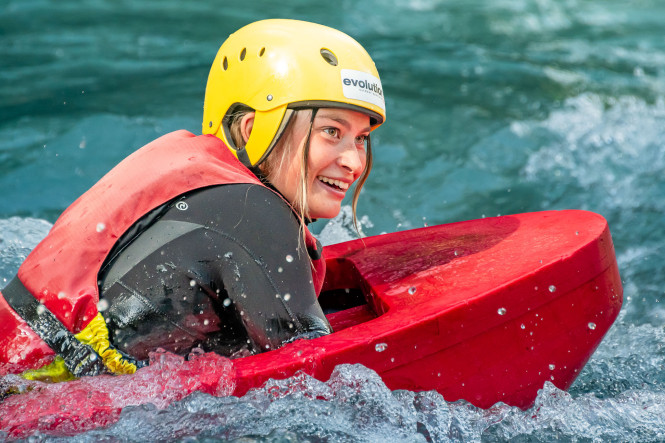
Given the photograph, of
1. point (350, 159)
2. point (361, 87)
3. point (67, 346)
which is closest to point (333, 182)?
point (350, 159)

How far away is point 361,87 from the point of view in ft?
7.95

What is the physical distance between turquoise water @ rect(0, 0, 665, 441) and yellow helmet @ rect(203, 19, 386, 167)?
0.86 meters

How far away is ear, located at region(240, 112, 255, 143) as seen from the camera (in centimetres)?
246

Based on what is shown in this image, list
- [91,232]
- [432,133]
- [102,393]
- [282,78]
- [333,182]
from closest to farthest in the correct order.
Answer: [102,393]
[91,232]
[282,78]
[333,182]
[432,133]

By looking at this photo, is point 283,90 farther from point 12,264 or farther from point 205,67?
point 205,67

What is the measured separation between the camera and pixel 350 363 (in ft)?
6.89

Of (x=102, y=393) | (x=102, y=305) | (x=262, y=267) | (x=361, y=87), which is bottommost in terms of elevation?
(x=102, y=393)

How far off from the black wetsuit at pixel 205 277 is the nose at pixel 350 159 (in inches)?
16.3

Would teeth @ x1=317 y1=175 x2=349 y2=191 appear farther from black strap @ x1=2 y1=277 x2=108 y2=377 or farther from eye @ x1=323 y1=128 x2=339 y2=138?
black strap @ x1=2 y1=277 x2=108 y2=377

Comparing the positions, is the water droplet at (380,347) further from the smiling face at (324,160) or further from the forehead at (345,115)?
the forehead at (345,115)


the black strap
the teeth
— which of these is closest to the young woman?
A: the black strap

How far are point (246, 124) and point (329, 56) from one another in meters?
0.36

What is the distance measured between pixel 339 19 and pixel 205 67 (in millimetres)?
1836

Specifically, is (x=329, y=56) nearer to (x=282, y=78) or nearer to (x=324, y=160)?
(x=282, y=78)
